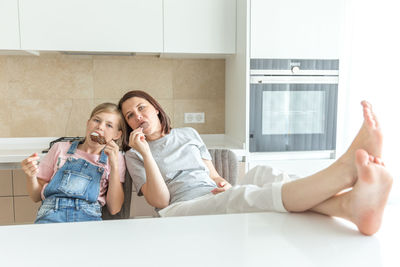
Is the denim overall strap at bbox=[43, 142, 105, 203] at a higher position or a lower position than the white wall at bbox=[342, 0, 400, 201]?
lower

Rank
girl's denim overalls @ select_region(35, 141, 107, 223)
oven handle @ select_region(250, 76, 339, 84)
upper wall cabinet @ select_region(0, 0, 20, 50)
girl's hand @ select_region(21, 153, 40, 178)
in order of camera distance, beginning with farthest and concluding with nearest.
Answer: oven handle @ select_region(250, 76, 339, 84), upper wall cabinet @ select_region(0, 0, 20, 50), girl's denim overalls @ select_region(35, 141, 107, 223), girl's hand @ select_region(21, 153, 40, 178)

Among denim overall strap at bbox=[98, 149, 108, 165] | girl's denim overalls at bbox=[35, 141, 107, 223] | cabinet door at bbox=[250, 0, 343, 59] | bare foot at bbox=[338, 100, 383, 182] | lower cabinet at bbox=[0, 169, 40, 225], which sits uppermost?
cabinet door at bbox=[250, 0, 343, 59]

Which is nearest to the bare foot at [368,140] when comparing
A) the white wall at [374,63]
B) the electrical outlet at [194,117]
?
the white wall at [374,63]

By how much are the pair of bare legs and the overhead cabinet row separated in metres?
1.64

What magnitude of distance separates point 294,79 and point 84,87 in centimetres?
154

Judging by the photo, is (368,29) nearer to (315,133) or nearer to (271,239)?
(315,133)

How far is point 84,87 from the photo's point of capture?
276cm

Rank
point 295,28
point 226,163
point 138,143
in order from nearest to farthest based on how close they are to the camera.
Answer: point 138,143, point 226,163, point 295,28

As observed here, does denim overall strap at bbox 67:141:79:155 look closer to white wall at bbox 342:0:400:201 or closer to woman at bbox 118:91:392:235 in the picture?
woman at bbox 118:91:392:235

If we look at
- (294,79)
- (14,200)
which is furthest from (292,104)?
(14,200)

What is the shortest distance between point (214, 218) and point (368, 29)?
2244 mm

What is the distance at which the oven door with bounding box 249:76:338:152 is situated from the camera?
7.94 ft

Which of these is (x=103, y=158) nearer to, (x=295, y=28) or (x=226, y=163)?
(x=226, y=163)

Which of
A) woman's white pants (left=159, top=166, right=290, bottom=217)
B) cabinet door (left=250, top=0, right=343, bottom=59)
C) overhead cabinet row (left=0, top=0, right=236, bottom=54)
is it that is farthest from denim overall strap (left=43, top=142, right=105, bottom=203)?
cabinet door (left=250, top=0, right=343, bottom=59)
